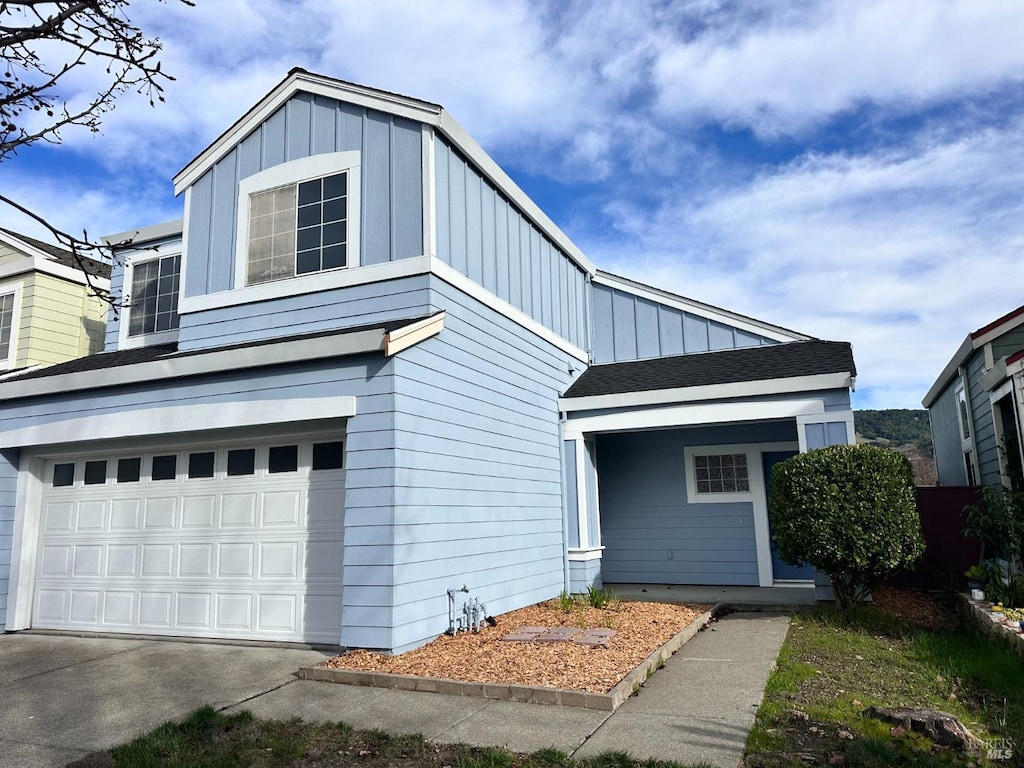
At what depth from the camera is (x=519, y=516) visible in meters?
9.30

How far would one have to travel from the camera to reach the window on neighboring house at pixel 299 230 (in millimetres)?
8391

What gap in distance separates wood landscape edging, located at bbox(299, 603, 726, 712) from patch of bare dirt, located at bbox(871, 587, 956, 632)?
3448mm

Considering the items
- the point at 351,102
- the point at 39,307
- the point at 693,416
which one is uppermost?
the point at 351,102

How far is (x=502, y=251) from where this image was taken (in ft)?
31.9

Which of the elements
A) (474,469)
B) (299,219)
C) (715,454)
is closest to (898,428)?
(715,454)

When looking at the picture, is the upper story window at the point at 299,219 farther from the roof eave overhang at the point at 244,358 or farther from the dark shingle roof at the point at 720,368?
the dark shingle roof at the point at 720,368

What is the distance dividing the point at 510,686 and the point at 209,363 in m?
4.64

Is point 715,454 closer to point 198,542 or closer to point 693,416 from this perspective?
point 693,416

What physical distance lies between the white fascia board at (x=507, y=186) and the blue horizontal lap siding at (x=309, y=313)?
6.50 ft

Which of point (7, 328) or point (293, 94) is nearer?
point (293, 94)

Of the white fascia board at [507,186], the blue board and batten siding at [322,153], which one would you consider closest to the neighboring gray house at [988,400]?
the white fascia board at [507,186]

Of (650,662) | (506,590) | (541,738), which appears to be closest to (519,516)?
(506,590)

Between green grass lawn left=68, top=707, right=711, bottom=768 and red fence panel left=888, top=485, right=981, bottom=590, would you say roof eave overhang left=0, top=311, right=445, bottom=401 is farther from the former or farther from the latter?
red fence panel left=888, top=485, right=981, bottom=590

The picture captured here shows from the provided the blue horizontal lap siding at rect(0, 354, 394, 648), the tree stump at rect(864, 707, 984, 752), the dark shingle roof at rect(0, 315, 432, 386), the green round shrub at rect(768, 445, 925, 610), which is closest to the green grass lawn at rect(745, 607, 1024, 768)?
the tree stump at rect(864, 707, 984, 752)
